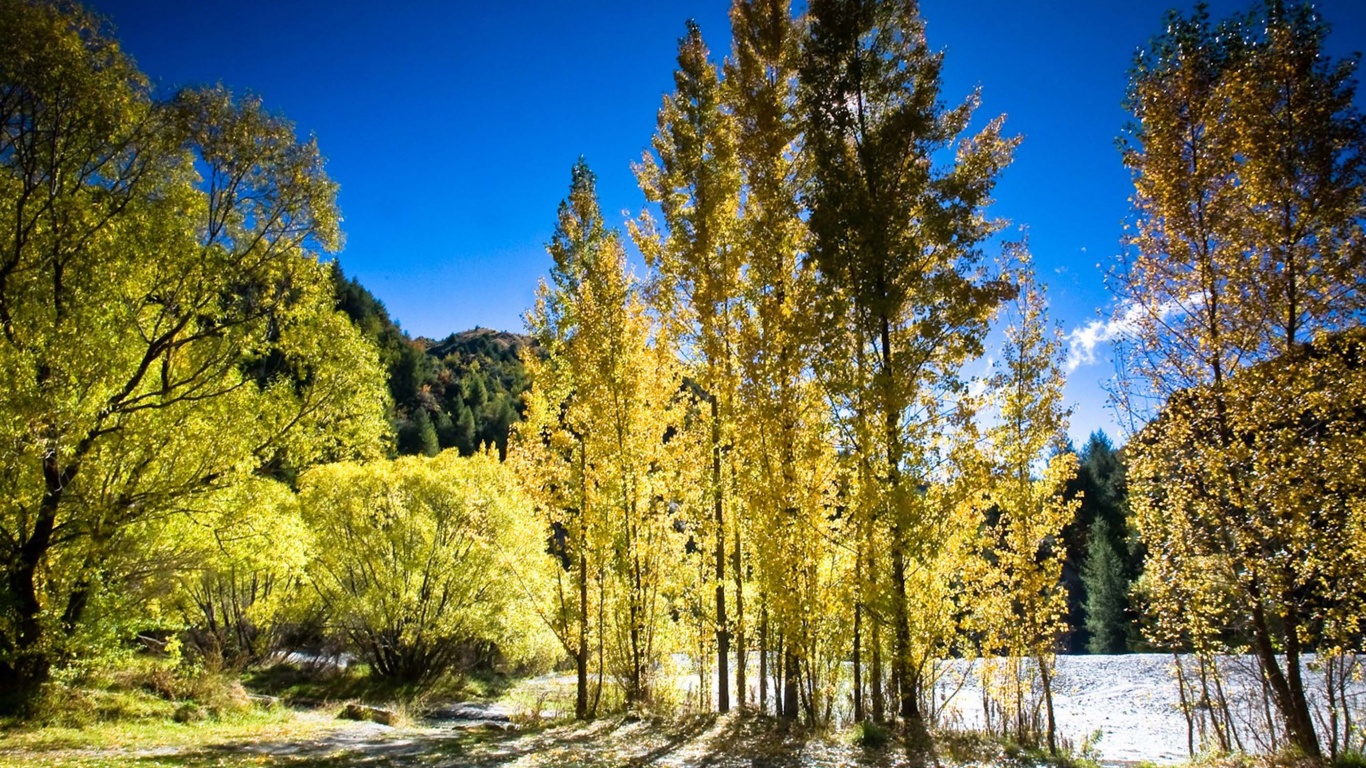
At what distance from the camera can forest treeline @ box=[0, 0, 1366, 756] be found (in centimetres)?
833

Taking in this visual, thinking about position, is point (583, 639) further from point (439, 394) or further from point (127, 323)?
point (439, 394)

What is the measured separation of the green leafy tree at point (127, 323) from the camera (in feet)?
32.2

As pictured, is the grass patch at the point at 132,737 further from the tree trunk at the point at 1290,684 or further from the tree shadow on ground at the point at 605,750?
the tree trunk at the point at 1290,684

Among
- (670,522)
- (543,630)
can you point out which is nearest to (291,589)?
(543,630)

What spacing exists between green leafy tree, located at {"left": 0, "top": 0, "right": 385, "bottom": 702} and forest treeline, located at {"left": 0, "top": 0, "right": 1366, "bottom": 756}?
0.06 m

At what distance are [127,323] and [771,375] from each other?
37.5ft

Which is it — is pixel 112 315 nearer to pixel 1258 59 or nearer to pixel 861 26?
pixel 861 26

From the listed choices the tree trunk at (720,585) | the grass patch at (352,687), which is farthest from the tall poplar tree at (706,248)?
the grass patch at (352,687)

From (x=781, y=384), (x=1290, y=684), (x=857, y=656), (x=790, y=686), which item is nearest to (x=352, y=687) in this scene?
(x=790, y=686)

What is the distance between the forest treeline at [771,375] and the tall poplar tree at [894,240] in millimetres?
54

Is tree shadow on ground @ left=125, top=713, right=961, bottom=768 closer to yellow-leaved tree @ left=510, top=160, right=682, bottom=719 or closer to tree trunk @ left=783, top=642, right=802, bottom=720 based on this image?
tree trunk @ left=783, top=642, right=802, bottom=720

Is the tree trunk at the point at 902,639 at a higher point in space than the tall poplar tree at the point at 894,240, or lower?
lower

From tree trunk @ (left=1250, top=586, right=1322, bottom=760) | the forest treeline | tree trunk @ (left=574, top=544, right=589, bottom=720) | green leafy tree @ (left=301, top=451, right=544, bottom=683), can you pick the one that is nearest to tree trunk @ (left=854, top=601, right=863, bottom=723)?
the forest treeline

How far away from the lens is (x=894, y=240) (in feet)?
28.9
